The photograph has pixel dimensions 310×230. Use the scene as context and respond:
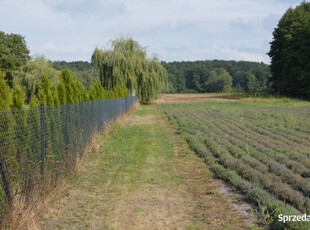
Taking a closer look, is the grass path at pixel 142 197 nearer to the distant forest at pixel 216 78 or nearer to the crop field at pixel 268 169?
the crop field at pixel 268 169

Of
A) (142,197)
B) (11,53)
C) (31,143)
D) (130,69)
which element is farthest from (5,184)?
(11,53)

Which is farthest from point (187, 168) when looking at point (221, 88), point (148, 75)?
point (221, 88)

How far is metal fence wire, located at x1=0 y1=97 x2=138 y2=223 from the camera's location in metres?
4.14

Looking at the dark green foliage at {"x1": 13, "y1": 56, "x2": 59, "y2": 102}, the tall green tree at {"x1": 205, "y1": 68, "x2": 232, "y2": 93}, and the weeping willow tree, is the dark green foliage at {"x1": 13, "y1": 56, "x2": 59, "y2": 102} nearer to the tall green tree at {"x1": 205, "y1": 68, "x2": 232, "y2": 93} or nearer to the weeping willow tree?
the weeping willow tree

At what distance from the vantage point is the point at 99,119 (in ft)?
40.9

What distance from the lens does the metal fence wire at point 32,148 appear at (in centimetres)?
414

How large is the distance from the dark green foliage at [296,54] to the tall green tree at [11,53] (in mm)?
44894

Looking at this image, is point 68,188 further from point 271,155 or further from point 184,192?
point 271,155

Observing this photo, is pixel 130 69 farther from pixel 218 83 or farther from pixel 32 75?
pixel 218 83

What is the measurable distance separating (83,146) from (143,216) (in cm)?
436

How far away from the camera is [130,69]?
3284 cm

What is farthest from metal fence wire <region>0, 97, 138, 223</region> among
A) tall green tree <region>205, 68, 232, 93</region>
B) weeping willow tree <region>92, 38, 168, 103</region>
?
tall green tree <region>205, 68, 232, 93</region>

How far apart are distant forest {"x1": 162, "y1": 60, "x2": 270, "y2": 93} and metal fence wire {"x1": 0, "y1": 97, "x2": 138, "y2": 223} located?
354ft

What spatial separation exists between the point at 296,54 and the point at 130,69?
29.1 meters
